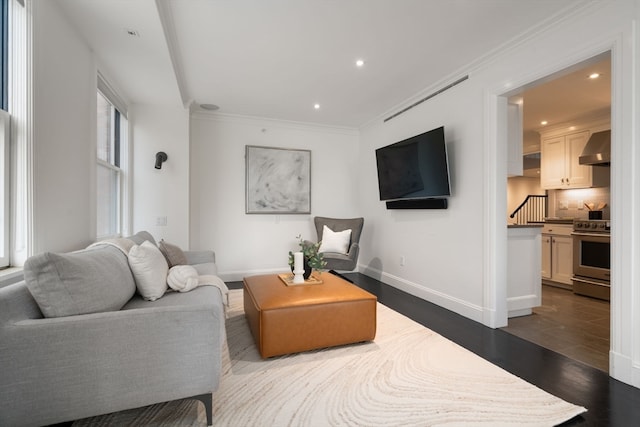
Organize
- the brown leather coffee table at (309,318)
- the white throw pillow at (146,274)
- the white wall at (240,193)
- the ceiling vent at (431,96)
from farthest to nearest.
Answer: the white wall at (240,193), the ceiling vent at (431,96), the brown leather coffee table at (309,318), the white throw pillow at (146,274)

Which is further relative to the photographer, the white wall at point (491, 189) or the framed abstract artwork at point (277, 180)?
the framed abstract artwork at point (277, 180)

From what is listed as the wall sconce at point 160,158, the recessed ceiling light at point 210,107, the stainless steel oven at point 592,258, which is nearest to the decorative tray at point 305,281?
the wall sconce at point 160,158

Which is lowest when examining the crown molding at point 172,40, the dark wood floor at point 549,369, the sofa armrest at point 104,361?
the dark wood floor at point 549,369

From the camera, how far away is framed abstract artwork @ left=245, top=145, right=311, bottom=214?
15.7ft

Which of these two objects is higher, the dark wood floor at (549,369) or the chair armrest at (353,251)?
the chair armrest at (353,251)

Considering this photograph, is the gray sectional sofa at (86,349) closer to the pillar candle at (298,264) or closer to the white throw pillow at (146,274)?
the white throw pillow at (146,274)

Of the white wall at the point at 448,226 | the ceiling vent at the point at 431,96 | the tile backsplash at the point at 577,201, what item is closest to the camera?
the white wall at the point at 448,226

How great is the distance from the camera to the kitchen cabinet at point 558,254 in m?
4.39

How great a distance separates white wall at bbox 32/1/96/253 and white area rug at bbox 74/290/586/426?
131 centimetres

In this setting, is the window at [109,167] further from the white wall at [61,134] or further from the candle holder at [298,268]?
the candle holder at [298,268]

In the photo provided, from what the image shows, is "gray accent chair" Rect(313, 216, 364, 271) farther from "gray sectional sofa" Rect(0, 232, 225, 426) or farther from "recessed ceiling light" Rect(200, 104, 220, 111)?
"gray sectional sofa" Rect(0, 232, 225, 426)

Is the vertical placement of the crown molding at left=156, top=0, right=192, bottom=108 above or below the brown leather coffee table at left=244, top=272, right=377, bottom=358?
above

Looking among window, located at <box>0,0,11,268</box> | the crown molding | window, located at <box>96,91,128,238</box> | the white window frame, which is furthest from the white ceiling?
the white window frame

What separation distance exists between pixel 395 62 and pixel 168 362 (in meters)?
3.13
